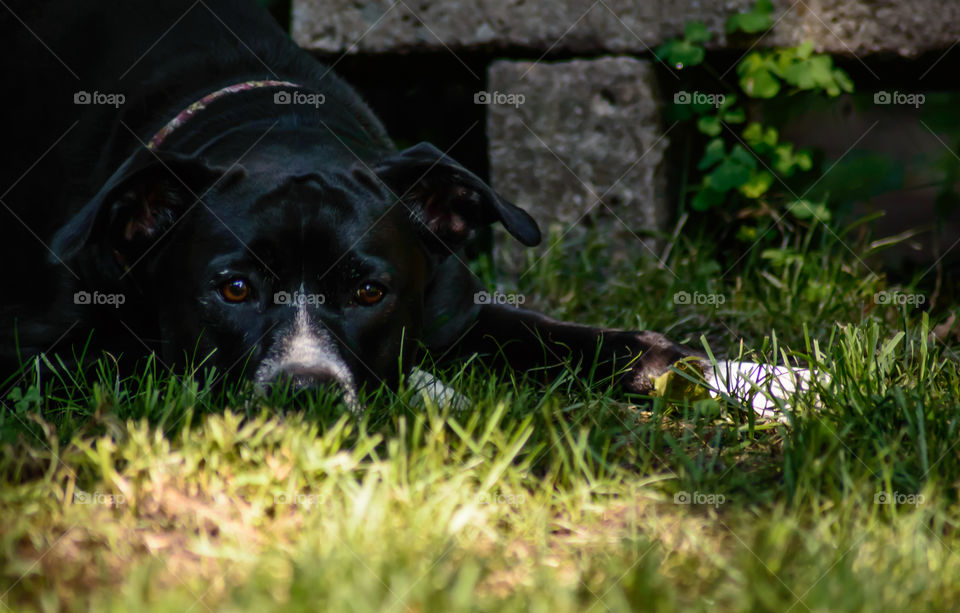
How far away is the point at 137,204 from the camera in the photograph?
8.82 ft

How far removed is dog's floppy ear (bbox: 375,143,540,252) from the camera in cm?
275

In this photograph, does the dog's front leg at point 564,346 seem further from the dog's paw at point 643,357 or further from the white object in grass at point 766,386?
the white object in grass at point 766,386

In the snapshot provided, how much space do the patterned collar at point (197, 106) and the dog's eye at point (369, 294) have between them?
2.68 ft

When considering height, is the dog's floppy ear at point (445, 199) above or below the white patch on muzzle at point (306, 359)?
above

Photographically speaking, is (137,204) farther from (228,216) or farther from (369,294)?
(369,294)

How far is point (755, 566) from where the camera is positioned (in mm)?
1491

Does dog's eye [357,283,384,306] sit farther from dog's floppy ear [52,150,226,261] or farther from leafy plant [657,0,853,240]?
leafy plant [657,0,853,240]

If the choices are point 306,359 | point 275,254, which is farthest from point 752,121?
point 306,359

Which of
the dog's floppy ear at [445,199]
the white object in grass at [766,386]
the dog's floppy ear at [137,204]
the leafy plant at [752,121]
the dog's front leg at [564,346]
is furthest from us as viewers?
the leafy plant at [752,121]

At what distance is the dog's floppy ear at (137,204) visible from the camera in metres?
2.46

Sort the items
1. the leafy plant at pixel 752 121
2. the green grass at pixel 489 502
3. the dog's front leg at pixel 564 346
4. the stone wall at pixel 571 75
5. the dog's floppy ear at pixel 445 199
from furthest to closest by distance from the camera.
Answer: the stone wall at pixel 571 75
the leafy plant at pixel 752 121
the dog's front leg at pixel 564 346
the dog's floppy ear at pixel 445 199
the green grass at pixel 489 502

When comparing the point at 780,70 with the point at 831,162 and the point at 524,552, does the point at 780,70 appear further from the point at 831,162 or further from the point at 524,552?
the point at 524,552

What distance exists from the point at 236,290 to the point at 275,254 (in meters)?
0.13

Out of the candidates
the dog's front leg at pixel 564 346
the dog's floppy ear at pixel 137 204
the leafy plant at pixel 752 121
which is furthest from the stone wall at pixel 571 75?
the dog's floppy ear at pixel 137 204
